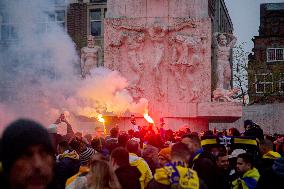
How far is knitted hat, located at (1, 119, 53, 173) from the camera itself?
3.04 metres

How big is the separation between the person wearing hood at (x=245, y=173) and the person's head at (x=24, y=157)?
539 centimetres

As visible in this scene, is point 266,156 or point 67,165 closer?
point 67,165

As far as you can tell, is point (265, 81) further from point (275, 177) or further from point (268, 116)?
point (275, 177)

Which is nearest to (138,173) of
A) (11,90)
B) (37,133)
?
(37,133)

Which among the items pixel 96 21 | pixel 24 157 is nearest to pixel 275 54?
pixel 96 21

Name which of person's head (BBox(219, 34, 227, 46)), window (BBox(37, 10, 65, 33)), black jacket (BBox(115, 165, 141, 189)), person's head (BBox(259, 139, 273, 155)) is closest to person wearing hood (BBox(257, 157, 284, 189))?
black jacket (BBox(115, 165, 141, 189))

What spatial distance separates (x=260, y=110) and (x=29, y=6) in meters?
12.3

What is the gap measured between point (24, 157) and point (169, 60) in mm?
20072

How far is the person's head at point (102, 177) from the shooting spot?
18.6ft

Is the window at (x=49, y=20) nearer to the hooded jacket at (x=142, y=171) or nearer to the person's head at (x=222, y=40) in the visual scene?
the person's head at (x=222, y=40)

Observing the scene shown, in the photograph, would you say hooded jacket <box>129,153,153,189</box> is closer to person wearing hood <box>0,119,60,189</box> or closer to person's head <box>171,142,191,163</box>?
person's head <box>171,142,191,163</box>

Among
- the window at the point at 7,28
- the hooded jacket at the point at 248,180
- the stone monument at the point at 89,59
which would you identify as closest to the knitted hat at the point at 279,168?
the hooded jacket at the point at 248,180

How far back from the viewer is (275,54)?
55.3m

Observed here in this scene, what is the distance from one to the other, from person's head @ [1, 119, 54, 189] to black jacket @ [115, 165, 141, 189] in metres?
4.17
